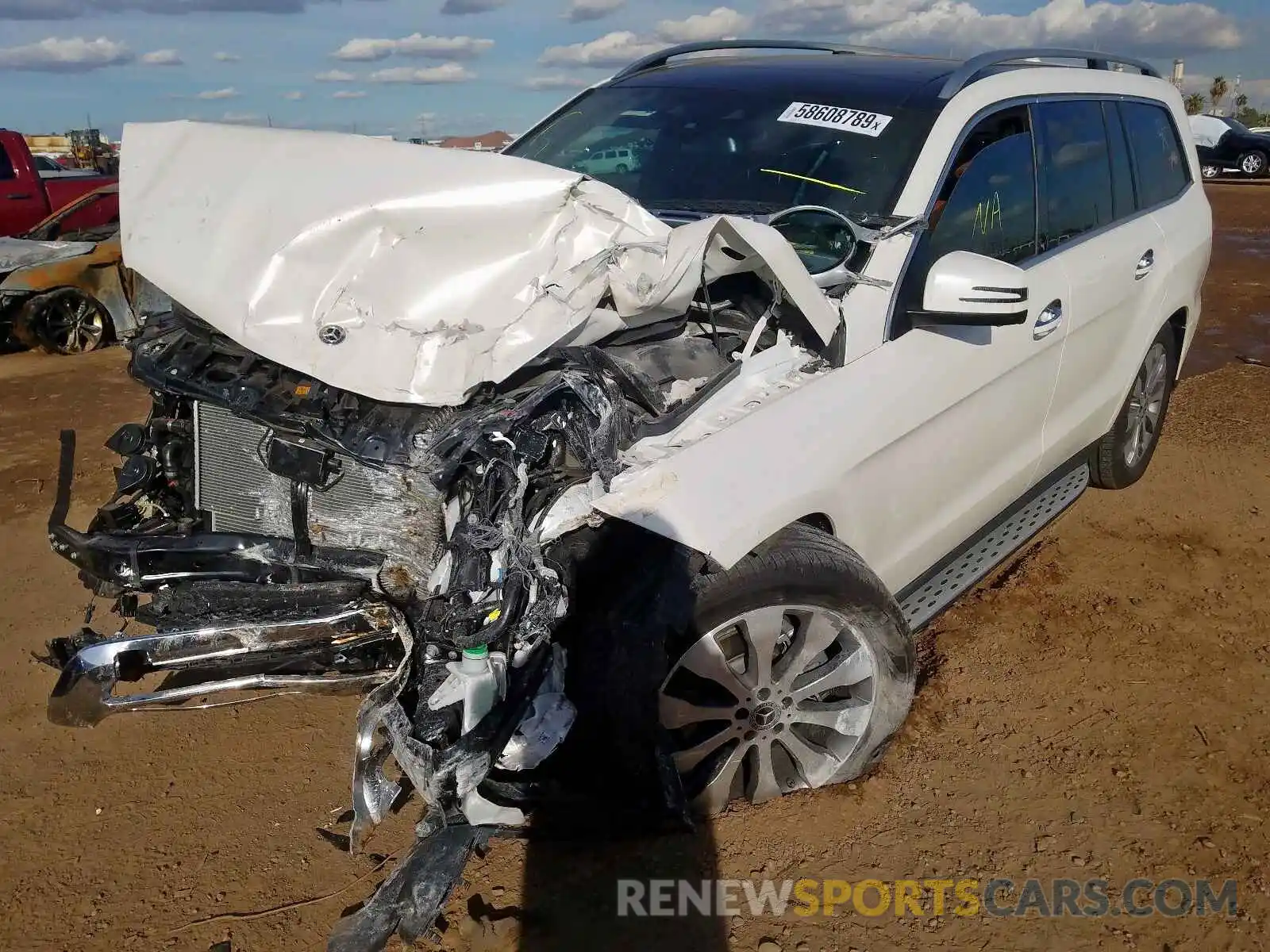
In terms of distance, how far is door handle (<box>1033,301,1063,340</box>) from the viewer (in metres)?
3.50

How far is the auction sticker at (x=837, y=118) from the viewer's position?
132 inches

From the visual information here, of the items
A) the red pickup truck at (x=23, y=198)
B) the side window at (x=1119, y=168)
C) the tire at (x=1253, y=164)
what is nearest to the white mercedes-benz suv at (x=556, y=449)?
the side window at (x=1119, y=168)

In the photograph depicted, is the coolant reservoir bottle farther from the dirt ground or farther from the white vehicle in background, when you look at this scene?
the white vehicle in background

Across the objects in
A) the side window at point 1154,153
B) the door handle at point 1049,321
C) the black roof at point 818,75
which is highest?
the black roof at point 818,75

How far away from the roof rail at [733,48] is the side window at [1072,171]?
79 cm

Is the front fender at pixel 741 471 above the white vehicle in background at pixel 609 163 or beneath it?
beneath

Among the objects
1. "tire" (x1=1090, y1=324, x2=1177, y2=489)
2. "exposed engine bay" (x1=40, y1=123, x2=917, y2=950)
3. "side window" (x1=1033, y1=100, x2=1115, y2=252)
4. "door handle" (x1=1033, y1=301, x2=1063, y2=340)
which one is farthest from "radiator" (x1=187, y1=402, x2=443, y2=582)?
"tire" (x1=1090, y1=324, x2=1177, y2=489)

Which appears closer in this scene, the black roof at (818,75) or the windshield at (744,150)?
the windshield at (744,150)

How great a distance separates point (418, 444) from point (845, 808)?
161 centimetres

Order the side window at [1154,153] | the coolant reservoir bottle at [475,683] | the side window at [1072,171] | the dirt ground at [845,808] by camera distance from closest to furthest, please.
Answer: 1. the coolant reservoir bottle at [475,683]
2. the dirt ground at [845,808]
3. the side window at [1072,171]
4. the side window at [1154,153]

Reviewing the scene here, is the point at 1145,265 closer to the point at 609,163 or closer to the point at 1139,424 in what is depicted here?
the point at 1139,424

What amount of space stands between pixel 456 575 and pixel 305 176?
119 centimetres

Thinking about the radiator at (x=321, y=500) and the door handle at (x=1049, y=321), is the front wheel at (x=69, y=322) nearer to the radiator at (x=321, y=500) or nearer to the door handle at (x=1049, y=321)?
the radiator at (x=321, y=500)

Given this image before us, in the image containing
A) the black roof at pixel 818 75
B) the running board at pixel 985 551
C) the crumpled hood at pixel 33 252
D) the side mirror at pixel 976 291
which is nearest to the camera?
the side mirror at pixel 976 291
